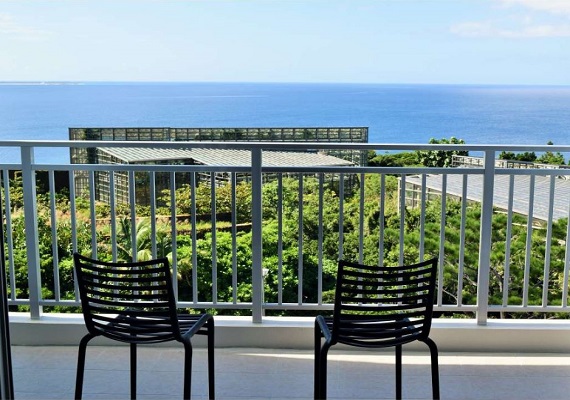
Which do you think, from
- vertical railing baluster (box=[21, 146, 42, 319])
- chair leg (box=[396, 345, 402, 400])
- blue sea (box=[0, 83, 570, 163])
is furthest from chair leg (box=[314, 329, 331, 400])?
blue sea (box=[0, 83, 570, 163])

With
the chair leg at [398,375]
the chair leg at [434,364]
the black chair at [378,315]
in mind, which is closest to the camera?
the black chair at [378,315]

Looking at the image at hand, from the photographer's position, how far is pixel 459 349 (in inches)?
Answer: 150

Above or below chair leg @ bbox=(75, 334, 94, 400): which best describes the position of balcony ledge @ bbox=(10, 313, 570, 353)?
below

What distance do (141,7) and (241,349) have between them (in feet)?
108

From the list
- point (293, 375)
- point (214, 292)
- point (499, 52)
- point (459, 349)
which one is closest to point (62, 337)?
point (214, 292)

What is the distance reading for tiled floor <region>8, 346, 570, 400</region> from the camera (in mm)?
3246

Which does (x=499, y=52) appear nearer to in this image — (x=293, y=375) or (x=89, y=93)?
(x=89, y=93)

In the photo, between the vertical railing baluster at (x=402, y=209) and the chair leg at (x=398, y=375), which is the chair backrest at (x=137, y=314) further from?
the vertical railing baluster at (x=402, y=209)

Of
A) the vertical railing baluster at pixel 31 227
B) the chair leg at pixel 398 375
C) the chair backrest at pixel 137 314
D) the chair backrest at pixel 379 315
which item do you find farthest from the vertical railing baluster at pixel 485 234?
the vertical railing baluster at pixel 31 227

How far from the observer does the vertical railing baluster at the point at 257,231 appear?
370cm

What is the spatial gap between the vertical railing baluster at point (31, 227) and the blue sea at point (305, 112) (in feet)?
101

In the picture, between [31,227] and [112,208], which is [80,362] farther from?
[31,227]

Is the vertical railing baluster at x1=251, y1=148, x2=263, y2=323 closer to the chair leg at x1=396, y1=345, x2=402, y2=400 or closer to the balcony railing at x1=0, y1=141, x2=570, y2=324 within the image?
the balcony railing at x1=0, y1=141, x2=570, y2=324

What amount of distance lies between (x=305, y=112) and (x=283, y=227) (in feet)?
140
